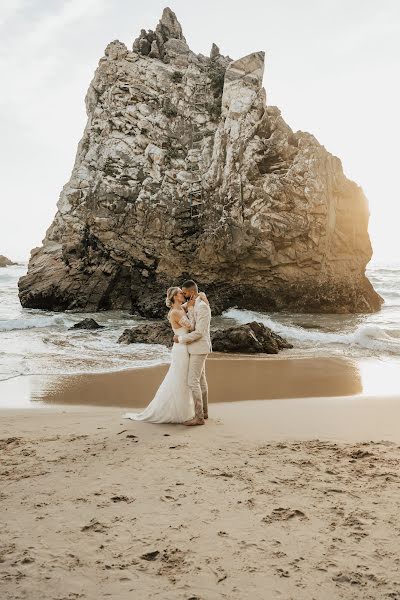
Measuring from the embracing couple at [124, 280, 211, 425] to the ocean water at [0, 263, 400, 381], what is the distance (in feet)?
13.5

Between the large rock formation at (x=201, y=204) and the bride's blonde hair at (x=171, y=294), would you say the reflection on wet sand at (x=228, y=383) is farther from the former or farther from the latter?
the large rock formation at (x=201, y=204)

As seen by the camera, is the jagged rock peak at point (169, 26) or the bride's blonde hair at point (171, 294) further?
the jagged rock peak at point (169, 26)

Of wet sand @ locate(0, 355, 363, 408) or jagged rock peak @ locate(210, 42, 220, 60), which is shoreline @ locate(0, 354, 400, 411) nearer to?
wet sand @ locate(0, 355, 363, 408)

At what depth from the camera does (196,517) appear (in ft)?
11.2

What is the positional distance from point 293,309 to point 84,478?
1874 centimetres

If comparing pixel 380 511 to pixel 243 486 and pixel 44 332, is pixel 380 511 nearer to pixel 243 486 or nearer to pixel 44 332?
pixel 243 486

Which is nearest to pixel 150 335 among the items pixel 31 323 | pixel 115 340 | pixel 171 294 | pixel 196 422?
pixel 115 340

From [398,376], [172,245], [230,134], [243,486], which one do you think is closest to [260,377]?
[398,376]

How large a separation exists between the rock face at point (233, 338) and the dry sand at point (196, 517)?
6.86m

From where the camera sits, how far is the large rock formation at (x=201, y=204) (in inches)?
813

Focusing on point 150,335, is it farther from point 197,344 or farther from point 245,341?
point 197,344

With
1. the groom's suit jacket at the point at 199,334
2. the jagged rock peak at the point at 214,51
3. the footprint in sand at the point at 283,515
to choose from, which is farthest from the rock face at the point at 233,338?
the jagged rock peak at the point at 214,51

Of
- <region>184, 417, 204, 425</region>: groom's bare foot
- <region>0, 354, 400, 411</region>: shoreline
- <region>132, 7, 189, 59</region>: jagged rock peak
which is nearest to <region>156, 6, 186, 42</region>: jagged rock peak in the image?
<region>132, 7, 189, 59</region>: jagged rock peak

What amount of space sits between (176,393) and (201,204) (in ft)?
53.6
